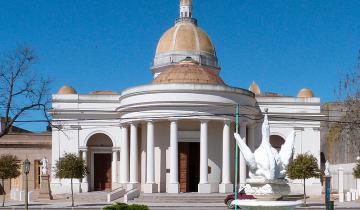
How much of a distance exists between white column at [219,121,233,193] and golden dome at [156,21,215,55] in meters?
17.4

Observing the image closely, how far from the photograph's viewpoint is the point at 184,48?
60000mm

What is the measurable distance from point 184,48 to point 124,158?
1620 cm

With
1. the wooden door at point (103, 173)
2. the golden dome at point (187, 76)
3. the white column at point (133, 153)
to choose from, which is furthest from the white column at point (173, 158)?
the wooden door at point (103, 173)

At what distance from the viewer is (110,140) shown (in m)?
52.1

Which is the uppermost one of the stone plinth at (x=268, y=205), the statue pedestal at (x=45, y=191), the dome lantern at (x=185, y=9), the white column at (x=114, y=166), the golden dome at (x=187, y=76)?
the dome lantern at (x=185, y=9)

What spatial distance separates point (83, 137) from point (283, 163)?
3680cm

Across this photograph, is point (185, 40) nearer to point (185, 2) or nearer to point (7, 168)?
point (185, 2)

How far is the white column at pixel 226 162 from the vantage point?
145ft

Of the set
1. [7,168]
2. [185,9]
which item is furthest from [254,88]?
[7,168]

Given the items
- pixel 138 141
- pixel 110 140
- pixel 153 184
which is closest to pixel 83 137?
pixel 110 140

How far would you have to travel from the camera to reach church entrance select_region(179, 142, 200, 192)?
45906mm

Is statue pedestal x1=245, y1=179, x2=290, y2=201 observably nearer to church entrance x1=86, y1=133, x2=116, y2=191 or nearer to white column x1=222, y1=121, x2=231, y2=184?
white column x1=222, y1=121, x2=231, y2=184

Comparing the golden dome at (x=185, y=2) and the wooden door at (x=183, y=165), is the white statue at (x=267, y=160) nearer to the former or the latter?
the wooden door at (x=183, y=165)

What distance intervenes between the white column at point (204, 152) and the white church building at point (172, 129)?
0.07m
